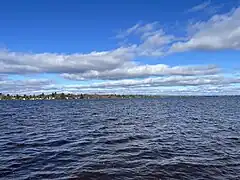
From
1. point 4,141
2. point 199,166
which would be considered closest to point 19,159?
point 4,141

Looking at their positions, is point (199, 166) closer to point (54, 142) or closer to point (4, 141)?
point (54, 142)

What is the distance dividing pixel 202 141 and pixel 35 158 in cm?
1742

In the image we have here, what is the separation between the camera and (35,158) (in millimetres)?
22453

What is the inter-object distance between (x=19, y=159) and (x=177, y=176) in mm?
12608

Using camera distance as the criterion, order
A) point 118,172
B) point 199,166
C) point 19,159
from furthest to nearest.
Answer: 1. point 19,159
2. point 199,166
3. point 118,172

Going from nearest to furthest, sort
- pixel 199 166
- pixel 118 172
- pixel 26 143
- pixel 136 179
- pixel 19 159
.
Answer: pixel 136 179 → pixel 118 172 → pixel 199 166 → pixel 19 159 → pixel 26 143

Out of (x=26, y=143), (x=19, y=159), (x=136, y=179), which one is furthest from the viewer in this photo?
(x=26, y=143)

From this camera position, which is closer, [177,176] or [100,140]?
[177,176]

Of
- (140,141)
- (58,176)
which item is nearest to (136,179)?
(58,176)

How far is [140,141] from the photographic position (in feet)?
98.5

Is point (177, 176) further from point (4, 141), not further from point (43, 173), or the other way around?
point (4, 141)

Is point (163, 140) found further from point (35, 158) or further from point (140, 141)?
point (35, 158)

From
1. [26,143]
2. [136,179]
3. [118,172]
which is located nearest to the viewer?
[136,179]

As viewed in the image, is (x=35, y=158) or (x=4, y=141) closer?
(x=35, y=158)
